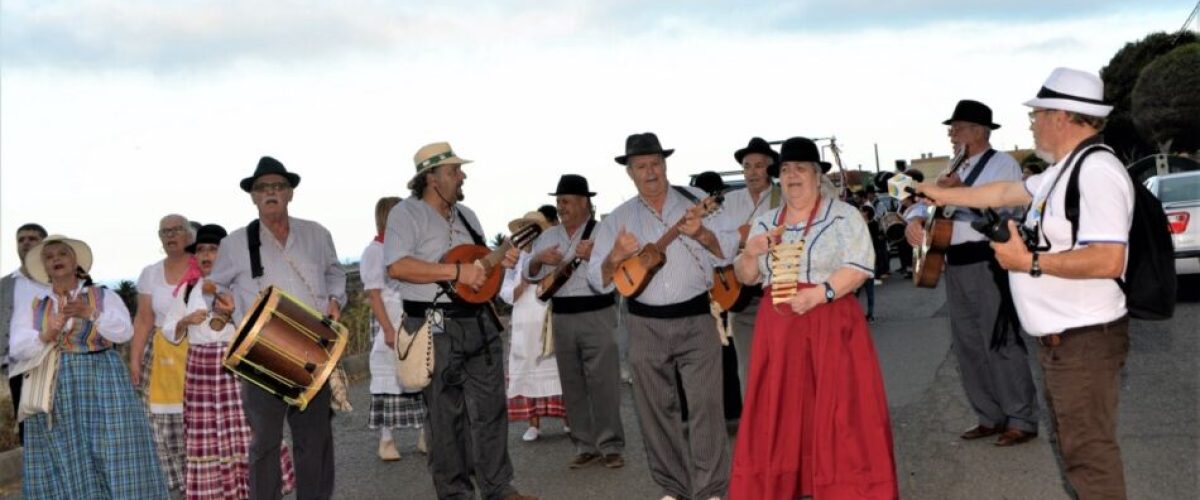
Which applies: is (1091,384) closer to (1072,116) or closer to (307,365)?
(1072,116)

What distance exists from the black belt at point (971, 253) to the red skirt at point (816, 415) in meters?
2.53

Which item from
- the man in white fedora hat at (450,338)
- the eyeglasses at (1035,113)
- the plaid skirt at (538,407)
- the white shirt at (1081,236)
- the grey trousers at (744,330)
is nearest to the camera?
the white shirt at (1081,236)

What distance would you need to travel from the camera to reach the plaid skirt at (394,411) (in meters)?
10.0

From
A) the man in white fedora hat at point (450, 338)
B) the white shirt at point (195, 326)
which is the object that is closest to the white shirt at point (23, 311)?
the white shirt at point (195, 326)

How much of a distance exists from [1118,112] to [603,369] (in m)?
49.3

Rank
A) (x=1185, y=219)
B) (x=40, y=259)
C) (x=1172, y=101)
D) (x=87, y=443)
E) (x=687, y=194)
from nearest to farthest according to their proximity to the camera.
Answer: (x=687, y=194)
(x=87, y=443)
(x=40, y=259)
(x=1185, y=219)
(x=1172, y=101)

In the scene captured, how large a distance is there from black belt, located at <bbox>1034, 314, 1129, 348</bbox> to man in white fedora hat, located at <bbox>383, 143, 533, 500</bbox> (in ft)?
10.3

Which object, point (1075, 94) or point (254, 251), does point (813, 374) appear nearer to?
Result: point (1075, 94)

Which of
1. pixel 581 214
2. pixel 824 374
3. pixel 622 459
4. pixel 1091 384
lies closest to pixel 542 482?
pixel 622 459

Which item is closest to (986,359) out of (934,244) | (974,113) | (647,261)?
(934,244)

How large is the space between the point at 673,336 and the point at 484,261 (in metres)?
1.17

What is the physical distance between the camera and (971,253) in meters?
8.80

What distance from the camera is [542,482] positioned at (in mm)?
8797

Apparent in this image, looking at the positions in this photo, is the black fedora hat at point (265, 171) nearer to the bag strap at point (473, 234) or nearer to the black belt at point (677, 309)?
the bag strap at point (473, 234)
